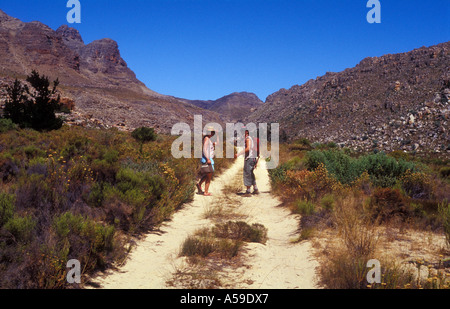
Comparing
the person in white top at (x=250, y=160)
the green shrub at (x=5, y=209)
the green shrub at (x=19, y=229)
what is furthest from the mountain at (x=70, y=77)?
the green shrub at (x=19, y=229)

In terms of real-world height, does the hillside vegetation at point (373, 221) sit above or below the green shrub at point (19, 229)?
below

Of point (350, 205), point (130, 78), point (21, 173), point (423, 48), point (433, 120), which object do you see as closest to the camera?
point (21, 173)

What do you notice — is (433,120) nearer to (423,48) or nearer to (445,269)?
(423,48)

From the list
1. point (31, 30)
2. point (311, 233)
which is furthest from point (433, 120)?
point (31, 30)

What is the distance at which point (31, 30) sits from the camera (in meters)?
120

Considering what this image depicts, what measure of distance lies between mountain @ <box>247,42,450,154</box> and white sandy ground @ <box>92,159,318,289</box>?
29594 mm

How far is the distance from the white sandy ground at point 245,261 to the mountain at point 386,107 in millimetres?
29594

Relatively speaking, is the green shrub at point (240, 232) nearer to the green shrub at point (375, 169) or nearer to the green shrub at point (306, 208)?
the green shrub at point (306, 208)

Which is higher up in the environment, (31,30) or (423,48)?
(31,30)

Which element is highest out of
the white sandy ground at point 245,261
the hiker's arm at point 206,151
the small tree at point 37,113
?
the small tree at point 37,113

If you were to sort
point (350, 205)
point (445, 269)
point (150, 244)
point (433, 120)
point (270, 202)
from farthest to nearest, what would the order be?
point (433, 120) < point (270, 202) < point (350, 205) < point (150, 244) < point (445, 269)

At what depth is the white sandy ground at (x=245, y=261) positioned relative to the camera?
13.4 ft

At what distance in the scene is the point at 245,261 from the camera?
4.88m

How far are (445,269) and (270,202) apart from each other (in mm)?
5896
